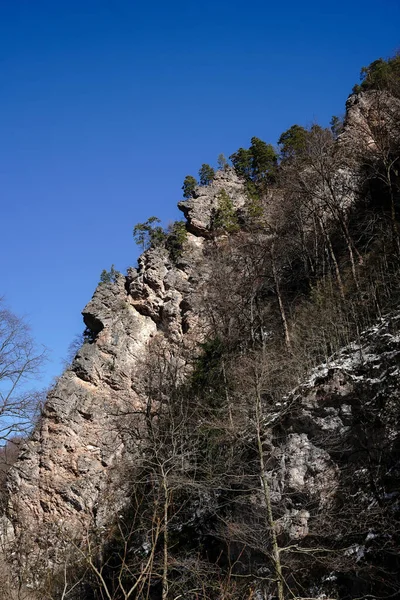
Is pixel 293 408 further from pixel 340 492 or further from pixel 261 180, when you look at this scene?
pixel 261 180

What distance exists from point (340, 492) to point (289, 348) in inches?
286

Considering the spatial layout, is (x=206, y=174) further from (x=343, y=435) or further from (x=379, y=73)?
(x=343, y=435)

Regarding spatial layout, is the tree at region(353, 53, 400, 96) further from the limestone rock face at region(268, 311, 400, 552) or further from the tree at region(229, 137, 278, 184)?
the limestone rock face at region(268, 311, 400, 552)

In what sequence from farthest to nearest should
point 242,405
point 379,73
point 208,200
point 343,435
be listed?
point 208,200
point 379,73
point 242,405
point 343,435

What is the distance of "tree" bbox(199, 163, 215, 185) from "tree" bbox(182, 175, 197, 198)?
0.75 m

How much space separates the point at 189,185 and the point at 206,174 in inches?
67.4

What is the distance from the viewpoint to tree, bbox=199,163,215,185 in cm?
3759

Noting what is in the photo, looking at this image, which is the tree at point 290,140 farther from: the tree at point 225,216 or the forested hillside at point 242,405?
the tree at point 225,216

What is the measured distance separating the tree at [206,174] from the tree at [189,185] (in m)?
0.75

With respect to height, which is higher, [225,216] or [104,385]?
[225,216]

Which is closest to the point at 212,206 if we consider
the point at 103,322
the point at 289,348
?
the point at 103,322

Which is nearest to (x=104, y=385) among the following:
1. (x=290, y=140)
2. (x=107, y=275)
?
(x=107, y=275)

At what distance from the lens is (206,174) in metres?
37.8

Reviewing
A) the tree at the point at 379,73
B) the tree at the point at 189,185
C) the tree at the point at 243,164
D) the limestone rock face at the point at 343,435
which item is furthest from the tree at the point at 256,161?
the limestone rock face at the point at 343,435
